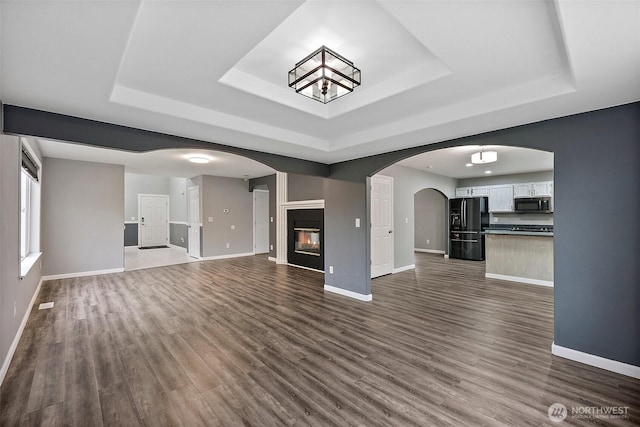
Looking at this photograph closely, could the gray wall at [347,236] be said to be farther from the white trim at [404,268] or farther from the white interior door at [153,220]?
the white interior door at [153,220]

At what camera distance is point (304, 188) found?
7.37 meters

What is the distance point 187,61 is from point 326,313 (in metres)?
3.31

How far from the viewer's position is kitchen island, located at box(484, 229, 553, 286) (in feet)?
17.4

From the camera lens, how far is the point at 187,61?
196 cm

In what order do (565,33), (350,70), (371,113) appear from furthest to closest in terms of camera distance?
1. (371,113)
2. (350,70)
3. (565,33)

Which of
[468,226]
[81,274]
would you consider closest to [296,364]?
[81,274]

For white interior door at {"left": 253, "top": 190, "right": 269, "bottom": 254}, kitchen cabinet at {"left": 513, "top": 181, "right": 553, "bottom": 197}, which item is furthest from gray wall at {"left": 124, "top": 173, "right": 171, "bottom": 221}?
kitchen cabinet at {"left": 513, "top": 181, "right": 553, "bottom": 197}

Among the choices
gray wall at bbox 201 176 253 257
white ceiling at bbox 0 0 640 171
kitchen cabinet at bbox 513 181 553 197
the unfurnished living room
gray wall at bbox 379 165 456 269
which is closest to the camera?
white ceiling at bbox 0 0 640 171

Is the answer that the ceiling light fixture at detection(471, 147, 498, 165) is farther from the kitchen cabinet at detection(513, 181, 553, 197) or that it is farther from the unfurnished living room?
the kitchen cabinet at detection(513, 181, 553, 197)

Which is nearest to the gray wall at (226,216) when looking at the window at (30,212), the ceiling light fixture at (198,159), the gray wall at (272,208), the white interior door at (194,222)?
the white interior door at (194,222)

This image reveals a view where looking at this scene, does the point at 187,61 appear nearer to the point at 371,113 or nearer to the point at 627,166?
the point at 371,113

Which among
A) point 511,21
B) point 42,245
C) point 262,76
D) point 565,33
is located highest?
point 262,76

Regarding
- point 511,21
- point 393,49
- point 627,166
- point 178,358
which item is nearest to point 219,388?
point 178,358

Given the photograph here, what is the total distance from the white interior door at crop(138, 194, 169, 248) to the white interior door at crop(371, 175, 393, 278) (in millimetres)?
9579
